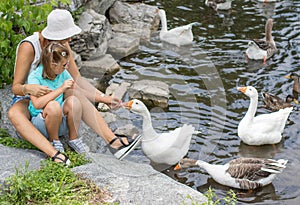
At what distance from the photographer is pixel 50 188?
3.95 metres

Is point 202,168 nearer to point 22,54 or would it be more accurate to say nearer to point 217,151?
point 217,151

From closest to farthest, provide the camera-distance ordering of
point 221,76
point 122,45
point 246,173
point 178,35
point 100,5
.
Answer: point 246,173 < point 221,76 < point 122,45 < point 178,35 < point 100,5

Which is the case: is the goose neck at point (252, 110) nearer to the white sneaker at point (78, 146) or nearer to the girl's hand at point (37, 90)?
the white sneaker at point (78, 146)

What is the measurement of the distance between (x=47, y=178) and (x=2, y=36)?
2081 millimetres

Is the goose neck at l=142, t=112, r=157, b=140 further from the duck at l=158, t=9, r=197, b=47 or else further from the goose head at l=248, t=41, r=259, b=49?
the duck at l=158, t=9, r=197, b=47

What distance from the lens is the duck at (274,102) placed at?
6714 mm

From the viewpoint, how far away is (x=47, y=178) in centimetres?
413

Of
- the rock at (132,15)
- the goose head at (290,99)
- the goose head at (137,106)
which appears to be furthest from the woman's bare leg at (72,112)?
the rock at (132,15)

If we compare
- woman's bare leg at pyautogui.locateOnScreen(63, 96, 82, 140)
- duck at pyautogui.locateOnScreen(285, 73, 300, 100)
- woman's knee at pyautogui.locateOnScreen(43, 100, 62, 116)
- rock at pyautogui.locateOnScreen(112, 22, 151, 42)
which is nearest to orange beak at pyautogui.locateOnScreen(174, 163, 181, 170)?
woman's bare leg at pyautogui.locateOnScreen(63, 96, 82, 140)

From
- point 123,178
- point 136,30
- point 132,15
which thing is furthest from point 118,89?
point 123,178

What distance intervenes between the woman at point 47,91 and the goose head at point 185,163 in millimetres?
809

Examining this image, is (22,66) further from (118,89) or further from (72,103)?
(118,89)

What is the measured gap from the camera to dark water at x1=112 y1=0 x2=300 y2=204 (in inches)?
220

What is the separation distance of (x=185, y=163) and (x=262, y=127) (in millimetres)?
1199
